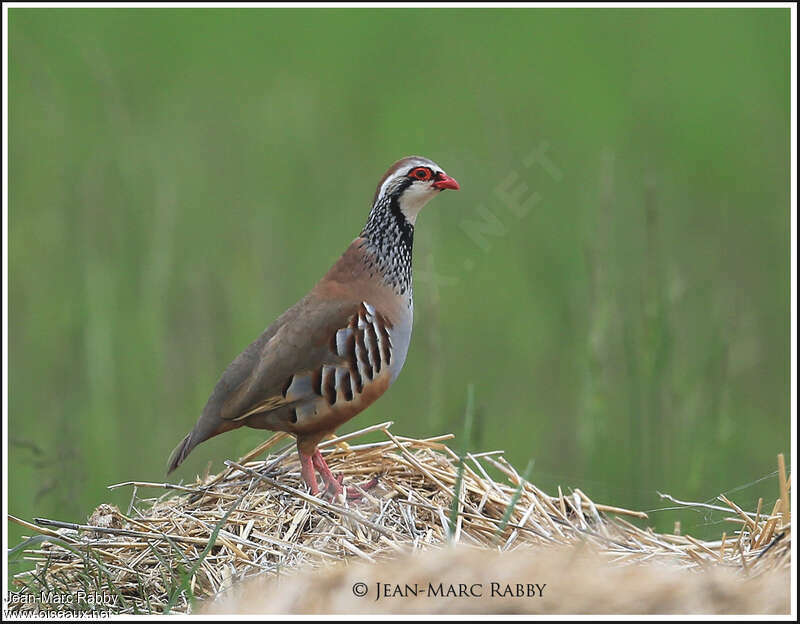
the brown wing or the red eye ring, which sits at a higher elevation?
the red eye ring

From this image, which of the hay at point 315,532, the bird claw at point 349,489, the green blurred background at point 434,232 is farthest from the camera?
the green blurred background at point 434,232

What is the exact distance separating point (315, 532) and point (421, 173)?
1.86m

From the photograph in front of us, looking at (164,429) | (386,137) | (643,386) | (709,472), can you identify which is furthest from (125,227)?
(709,472)

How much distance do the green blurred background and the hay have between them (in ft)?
4.88

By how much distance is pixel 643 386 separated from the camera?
637 centimetres

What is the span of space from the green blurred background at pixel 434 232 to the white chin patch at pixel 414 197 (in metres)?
0.96

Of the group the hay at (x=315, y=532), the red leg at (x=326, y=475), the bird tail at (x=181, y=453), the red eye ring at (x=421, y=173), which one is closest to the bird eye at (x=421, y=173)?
the red eye ring at (x=421, y=173)

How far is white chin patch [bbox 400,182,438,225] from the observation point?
516 cm

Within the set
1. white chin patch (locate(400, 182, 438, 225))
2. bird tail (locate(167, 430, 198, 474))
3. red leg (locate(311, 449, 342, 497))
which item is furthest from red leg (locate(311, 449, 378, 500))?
white chin patch (locate(400, 182, 438, 225))

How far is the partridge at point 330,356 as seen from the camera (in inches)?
188

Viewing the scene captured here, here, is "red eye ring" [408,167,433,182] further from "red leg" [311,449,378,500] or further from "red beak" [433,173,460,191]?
"red leg" [311,449,378,500]

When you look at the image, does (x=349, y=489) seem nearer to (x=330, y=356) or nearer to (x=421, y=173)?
(x=330, y=356)

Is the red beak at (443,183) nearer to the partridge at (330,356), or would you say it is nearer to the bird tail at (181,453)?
the partridge at (330,356)

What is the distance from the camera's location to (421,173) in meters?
5.14
